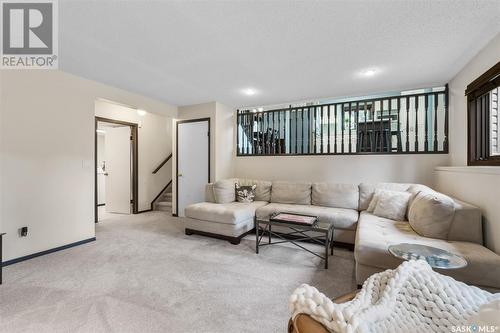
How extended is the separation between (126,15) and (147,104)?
245 centimetres

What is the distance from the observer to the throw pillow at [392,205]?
9.12ft

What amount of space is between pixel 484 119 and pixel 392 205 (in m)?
1.31

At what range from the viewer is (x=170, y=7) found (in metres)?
1.70

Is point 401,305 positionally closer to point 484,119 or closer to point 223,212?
point 223,212

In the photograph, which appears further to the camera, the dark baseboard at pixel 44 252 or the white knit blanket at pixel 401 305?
the dark baseboard at pixel 44 252

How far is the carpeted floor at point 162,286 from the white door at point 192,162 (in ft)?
5.01


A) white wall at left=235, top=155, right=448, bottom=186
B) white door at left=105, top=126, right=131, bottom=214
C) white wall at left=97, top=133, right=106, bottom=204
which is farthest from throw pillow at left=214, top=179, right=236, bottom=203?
white wall at left=97, top=133, right=106, bottom=204

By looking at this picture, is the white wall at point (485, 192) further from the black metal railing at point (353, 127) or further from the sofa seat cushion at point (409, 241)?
the black metal railing at point (353, 127)

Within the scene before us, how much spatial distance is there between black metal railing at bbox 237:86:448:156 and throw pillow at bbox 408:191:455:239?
1.63 m

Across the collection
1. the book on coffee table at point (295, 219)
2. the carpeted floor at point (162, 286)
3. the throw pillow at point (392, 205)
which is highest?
the throw pillow at point (392, 205)

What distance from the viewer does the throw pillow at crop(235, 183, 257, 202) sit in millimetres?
3941

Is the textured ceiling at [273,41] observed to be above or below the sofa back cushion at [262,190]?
above

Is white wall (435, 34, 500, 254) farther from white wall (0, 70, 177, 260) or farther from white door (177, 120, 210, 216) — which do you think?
white wall (0, 70, 177, 260)

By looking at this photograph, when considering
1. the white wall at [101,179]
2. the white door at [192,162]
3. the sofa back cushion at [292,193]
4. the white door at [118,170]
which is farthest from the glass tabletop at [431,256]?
the white wall at [101,179]
